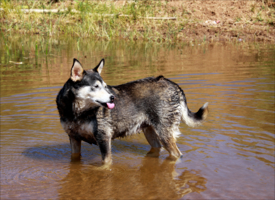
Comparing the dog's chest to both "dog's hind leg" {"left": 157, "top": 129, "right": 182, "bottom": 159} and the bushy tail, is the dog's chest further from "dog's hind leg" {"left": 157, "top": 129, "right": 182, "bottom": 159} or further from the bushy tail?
the bushy tail

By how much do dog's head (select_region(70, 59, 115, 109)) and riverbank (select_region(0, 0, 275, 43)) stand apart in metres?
11.3

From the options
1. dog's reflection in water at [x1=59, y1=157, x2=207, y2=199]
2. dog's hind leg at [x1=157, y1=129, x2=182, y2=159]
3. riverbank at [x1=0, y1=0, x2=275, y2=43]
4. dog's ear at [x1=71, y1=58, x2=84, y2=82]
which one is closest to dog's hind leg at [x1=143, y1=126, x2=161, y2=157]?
dog's hind leg at [x1=157, y1=129, x2=182, y2=159]

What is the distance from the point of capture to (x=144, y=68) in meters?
11.0

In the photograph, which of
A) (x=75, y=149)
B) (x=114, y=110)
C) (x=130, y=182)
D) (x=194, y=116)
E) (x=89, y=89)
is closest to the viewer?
(x=130, y=182)

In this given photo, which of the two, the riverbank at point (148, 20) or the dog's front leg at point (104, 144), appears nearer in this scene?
the dog's front leg at point (104, 144)

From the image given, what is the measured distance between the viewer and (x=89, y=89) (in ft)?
15.5

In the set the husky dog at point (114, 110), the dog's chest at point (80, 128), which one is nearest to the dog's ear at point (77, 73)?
the husky dog at point (114, 110)

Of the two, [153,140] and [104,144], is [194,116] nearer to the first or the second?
[153,140]

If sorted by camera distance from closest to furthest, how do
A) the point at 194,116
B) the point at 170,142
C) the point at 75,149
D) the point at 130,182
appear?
the point at 130,182 < the point at 170,142 < the point at 75,149 < the point at 194,116

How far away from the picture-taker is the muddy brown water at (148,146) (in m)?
4.42

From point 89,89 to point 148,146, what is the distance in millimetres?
1802

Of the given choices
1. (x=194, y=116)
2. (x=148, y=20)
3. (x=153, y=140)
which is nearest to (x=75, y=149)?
(x=153, y=140)

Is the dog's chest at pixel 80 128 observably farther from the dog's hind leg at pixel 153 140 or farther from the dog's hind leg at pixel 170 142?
the dog's hind leg at pixel 153 140

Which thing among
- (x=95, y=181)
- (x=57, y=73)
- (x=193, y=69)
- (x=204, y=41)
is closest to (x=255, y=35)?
(x=204, y=41)
